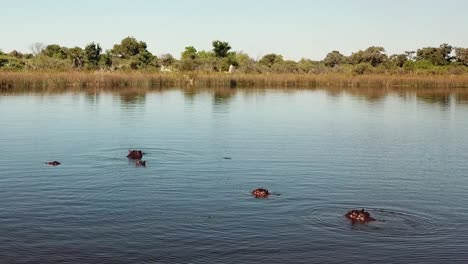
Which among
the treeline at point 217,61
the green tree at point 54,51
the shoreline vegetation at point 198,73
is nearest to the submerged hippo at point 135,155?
the shoreline vegetation at point 198,73

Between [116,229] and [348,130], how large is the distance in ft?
56.7

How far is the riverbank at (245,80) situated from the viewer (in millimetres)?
62406

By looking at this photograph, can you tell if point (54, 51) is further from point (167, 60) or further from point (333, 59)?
point (333, 59)

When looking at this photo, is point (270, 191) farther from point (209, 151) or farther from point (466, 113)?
point (466, 113)

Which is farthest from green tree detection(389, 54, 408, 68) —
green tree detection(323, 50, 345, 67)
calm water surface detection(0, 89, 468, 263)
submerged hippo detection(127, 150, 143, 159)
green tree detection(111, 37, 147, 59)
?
submerged hippo detection(127, 150, 143, 159)

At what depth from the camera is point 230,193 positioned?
43.6ft

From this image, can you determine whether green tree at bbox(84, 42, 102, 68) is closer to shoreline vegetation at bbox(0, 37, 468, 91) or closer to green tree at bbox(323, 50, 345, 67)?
shoreline vegetation at bbox(0, 37, 468, 91)

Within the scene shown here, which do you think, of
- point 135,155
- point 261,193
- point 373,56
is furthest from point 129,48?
point 261,193

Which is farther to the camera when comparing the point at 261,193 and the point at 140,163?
the point at 140,163

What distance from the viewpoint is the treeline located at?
9100 centimetres

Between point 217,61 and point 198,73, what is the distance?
28899 millimetres

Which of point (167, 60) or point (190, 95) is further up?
point (167, 60)

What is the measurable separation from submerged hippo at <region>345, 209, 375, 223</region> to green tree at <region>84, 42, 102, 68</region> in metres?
88.2

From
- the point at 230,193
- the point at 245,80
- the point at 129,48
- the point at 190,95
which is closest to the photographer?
the point at 230,193
